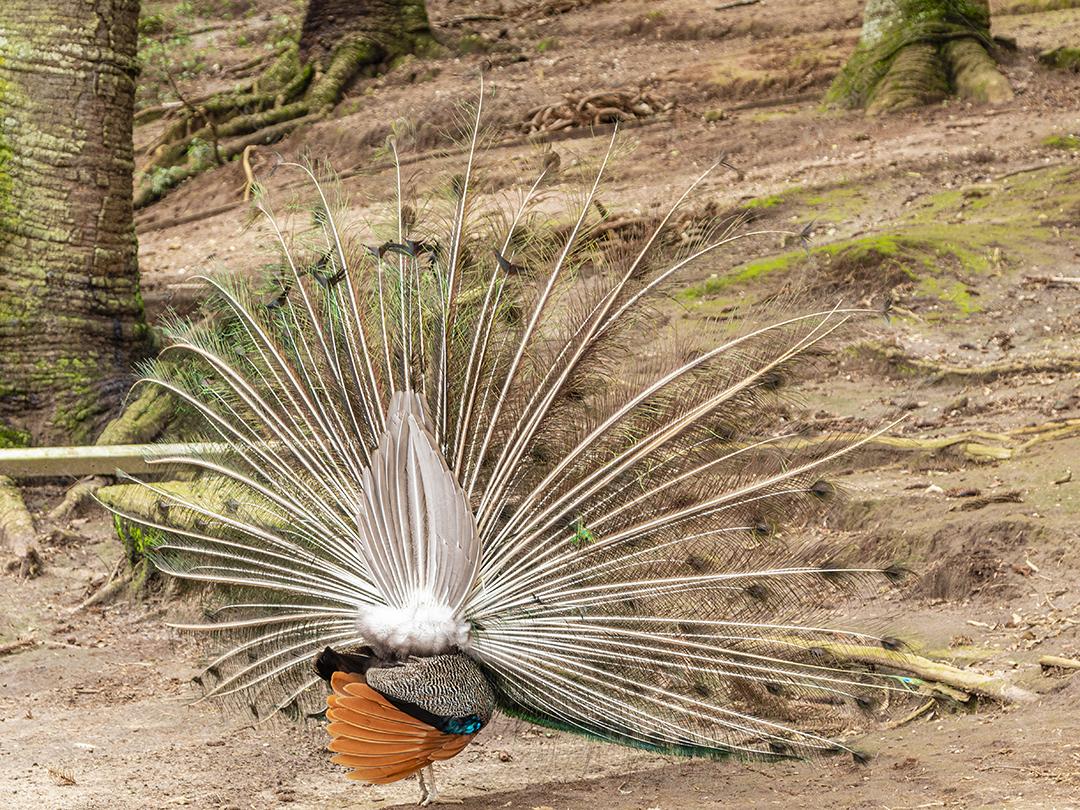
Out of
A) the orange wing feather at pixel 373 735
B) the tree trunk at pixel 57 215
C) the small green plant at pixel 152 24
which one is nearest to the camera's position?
the orange wing feather at pixel 373 735

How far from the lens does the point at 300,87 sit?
622 inches

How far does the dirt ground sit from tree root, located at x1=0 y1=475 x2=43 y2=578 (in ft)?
0.36

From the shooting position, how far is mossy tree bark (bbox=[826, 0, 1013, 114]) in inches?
510

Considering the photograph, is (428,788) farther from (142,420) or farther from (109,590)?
(142,420)

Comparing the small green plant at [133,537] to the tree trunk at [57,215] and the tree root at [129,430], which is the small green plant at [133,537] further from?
the tree trunk at [57,215]

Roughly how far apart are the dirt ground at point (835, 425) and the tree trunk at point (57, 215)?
26.1 inches

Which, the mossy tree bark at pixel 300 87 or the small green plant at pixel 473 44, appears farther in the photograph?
the small green plant at pixel 473 44

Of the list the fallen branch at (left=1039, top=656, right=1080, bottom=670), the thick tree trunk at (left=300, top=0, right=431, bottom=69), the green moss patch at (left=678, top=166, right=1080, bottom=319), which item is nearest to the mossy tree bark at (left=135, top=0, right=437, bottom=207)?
the thick tree trunk at (left=300, top=0, right=431, bottom=69)

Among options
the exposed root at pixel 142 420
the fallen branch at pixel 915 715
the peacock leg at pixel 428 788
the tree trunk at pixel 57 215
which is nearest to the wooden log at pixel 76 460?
the exposed root at pixel 142 420

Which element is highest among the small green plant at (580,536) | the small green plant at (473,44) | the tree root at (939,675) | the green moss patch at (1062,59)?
the small green plant at (473,44)

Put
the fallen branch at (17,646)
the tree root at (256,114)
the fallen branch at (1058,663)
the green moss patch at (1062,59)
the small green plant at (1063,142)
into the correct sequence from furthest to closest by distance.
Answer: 1. the tree root at (256,114)
2. the green moss patch at (1062,59)
3. the small green plant at (1063,142)
4. the fallen branch at (17,646)
5. the fallen branch at (1058,663)

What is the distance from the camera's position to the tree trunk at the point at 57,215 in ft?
27.5

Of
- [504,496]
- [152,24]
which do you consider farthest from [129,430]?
[152,24]

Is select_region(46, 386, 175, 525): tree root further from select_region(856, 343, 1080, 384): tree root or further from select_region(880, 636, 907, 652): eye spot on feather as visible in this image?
select_region(880, 636, 907, 652): eye spot on feather
